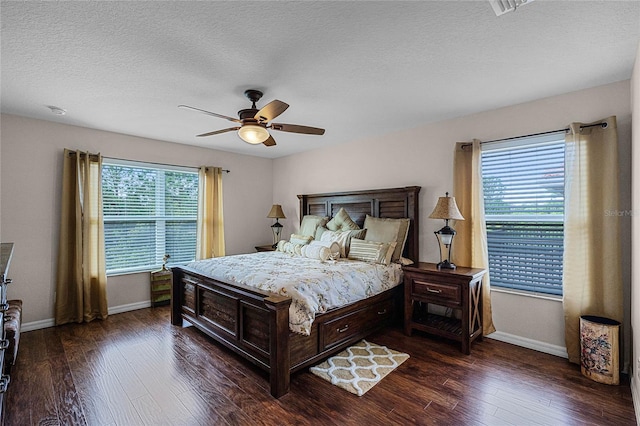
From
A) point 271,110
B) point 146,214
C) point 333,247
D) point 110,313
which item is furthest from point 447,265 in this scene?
point 110,313

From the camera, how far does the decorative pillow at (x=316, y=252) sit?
3736 mm

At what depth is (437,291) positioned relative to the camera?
3.14m

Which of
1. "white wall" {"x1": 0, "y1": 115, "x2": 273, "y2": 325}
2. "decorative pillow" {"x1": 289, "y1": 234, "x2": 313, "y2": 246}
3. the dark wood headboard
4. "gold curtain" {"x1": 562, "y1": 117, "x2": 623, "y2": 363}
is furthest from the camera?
"decorative pillow" {"x1": 289, "y1": 234, "x2": 313, "y2": 246}

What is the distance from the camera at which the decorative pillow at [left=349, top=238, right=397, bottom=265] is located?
361 centimetres

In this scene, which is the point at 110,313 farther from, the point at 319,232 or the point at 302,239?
the point at 319,232

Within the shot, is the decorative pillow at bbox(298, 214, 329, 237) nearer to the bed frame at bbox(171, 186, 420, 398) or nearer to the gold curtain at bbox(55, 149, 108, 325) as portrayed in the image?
the bed frame at bbox(171, 186, 420, 398)

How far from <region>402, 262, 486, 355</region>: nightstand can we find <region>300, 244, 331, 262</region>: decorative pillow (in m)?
0.94

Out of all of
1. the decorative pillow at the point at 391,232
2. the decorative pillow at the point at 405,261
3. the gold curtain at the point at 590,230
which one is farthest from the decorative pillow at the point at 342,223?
the gold curtain at the point at 590,230

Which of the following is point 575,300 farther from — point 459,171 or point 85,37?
point 85,37

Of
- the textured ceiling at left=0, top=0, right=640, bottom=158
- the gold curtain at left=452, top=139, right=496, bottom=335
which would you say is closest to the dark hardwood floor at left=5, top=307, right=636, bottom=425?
the gold curtain at left=452, top=139, right=496, bottom=335

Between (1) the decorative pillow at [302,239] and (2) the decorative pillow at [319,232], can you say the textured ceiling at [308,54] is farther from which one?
(1) the decorative pillow at [302,239]

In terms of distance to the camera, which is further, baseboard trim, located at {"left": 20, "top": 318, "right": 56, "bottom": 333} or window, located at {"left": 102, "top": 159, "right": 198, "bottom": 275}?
window, located at {"left": 102, "top": 159, "right": 198, "bottom": 275}

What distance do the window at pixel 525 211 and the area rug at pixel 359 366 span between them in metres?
1.48

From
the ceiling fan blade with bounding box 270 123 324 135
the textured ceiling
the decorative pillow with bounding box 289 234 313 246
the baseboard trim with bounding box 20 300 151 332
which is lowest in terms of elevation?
the baseboard trim with bounding box 20 300 151 332
